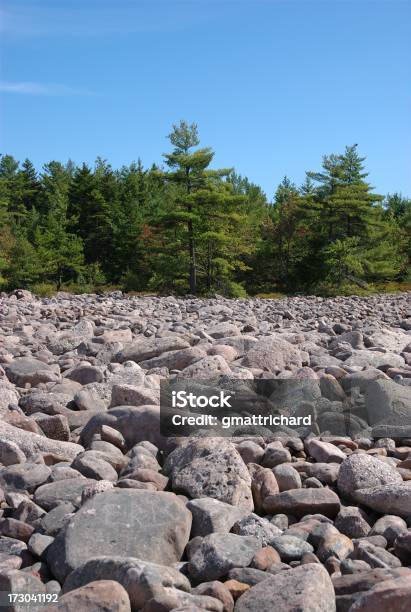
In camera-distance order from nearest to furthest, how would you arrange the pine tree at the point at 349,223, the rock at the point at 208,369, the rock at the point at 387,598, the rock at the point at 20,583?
1. the rock at the point at 387,598
2. the rock at the point at 20,583
3. the rock at the point at 208,369
4. the pine tree at the point at 349,223

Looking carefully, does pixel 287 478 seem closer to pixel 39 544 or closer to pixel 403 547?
pixel 403 547

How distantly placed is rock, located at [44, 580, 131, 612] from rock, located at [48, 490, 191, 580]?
303 mm

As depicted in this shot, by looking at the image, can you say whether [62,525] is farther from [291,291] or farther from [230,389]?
[291,291]

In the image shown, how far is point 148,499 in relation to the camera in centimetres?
291

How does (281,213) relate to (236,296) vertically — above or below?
above

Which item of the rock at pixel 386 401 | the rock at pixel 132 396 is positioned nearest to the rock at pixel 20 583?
the rock at pixel 132 396

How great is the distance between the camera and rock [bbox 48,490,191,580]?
265 cm

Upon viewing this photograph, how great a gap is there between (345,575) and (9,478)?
1.72 m

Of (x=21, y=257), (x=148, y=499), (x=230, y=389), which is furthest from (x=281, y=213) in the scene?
(x=148, y=499)

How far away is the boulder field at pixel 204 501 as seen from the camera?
7.83 feet

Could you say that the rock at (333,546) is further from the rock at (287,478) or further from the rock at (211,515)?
the rock at (287,478)

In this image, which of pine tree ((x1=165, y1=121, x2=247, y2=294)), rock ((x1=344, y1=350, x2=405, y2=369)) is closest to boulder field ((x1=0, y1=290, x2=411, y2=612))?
rock ((x1=344, y1=350, x2=405, y2=369))

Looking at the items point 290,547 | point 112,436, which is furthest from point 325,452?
point 112,436

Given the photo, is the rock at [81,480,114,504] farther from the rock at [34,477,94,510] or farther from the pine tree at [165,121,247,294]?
the pine tree at [165,121,247,294]
